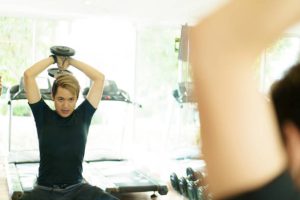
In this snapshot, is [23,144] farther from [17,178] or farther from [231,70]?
[231,70]

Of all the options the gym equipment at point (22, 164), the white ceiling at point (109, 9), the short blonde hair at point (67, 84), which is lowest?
the gym equipment at point (22, 164)

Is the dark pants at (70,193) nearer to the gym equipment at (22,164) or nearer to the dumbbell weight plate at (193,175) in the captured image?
the gym equipment at (22,164)

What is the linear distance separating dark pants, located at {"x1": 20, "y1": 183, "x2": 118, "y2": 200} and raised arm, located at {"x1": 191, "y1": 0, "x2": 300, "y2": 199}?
2834mm

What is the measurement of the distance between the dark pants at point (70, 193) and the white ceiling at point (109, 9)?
2933 mm

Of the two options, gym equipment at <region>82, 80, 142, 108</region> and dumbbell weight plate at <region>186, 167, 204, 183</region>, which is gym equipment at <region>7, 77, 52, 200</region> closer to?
gym equipment at <region>82, 80, 142, 108</region>

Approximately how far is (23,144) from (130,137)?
1.80 metres

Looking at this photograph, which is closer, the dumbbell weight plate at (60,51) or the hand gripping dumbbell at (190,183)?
the dumbbell weight plate at (60,51)

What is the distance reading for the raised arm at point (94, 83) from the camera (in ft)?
9.98

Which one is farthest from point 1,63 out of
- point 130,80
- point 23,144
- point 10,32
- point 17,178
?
point 17,178

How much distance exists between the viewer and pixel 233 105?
1.12ft

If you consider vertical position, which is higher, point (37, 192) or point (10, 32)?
point (10, 32)

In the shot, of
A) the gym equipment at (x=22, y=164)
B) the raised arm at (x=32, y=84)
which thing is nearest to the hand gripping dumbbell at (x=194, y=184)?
the gym equipment at (x=22, y=164)

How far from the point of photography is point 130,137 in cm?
683

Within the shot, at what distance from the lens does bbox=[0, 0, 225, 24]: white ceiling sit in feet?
17.7
